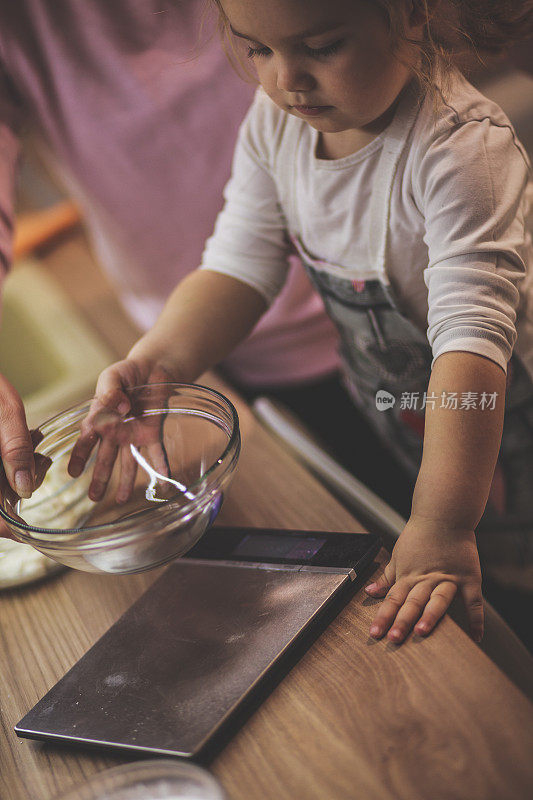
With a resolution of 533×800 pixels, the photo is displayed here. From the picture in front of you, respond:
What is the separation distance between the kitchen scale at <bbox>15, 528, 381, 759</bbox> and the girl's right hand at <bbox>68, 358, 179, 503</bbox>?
12cm

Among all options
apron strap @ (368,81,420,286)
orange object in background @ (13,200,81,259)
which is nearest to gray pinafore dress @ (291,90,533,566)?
apron strap @ (368,81,420,286)

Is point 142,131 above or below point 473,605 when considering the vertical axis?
above

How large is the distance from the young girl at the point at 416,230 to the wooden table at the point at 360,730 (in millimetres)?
27

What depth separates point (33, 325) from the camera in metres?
1.13

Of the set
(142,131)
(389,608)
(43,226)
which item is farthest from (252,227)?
(43,226)

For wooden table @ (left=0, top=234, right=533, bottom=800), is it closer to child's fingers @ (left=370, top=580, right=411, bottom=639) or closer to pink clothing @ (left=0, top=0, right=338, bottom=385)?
child's fingers @ (left=370, top=580, right=411, bottom=639)

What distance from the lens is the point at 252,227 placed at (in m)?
0.76

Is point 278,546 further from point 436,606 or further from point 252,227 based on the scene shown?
point 252,227

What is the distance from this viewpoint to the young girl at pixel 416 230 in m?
0.50

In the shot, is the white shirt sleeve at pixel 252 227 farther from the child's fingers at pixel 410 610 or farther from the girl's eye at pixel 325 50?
the child's fingers at pixel 410 610

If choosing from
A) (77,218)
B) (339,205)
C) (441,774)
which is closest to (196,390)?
(339,205)

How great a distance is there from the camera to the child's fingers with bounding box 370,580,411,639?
0.50 metres

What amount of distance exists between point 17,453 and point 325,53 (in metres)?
0.41

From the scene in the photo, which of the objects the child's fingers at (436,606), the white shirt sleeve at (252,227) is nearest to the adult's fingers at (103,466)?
the white shirt sleeve at (252,227)
